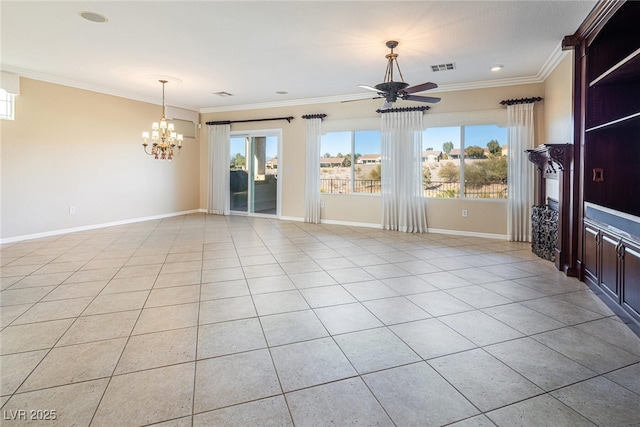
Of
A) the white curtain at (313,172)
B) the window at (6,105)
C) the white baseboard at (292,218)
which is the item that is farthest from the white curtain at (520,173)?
the window at (6,105)

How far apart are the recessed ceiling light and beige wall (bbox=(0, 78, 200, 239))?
300cm

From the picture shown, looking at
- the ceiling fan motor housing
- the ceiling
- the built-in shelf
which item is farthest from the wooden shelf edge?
the ceiling fan motor housing

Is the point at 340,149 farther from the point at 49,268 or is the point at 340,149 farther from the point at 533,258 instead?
the point at 49,268

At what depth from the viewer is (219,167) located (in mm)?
8789

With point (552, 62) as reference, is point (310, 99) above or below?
above

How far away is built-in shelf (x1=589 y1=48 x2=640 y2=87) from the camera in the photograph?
107 inches

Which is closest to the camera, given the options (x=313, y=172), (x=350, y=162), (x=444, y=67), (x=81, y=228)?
(x=444, y=67)

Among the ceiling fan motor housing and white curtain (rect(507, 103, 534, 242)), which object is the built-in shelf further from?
white curtain (rect(507, 103, 534, 242))

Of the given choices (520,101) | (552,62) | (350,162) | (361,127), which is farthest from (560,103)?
(350,162)

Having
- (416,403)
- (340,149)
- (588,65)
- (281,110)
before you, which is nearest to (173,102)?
(281,110)

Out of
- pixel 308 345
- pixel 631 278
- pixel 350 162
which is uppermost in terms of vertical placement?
pixel 350 162

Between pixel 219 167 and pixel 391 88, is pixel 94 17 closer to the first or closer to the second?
pixel 391 88

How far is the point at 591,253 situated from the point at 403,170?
143 inches

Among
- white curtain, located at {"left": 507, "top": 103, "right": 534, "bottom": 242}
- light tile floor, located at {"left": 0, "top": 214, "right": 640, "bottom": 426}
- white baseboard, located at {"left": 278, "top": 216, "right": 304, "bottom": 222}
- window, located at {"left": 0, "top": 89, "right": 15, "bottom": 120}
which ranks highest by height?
window, located at {"left": 0, "top": 89, "right": 15, "bottom": 120}
